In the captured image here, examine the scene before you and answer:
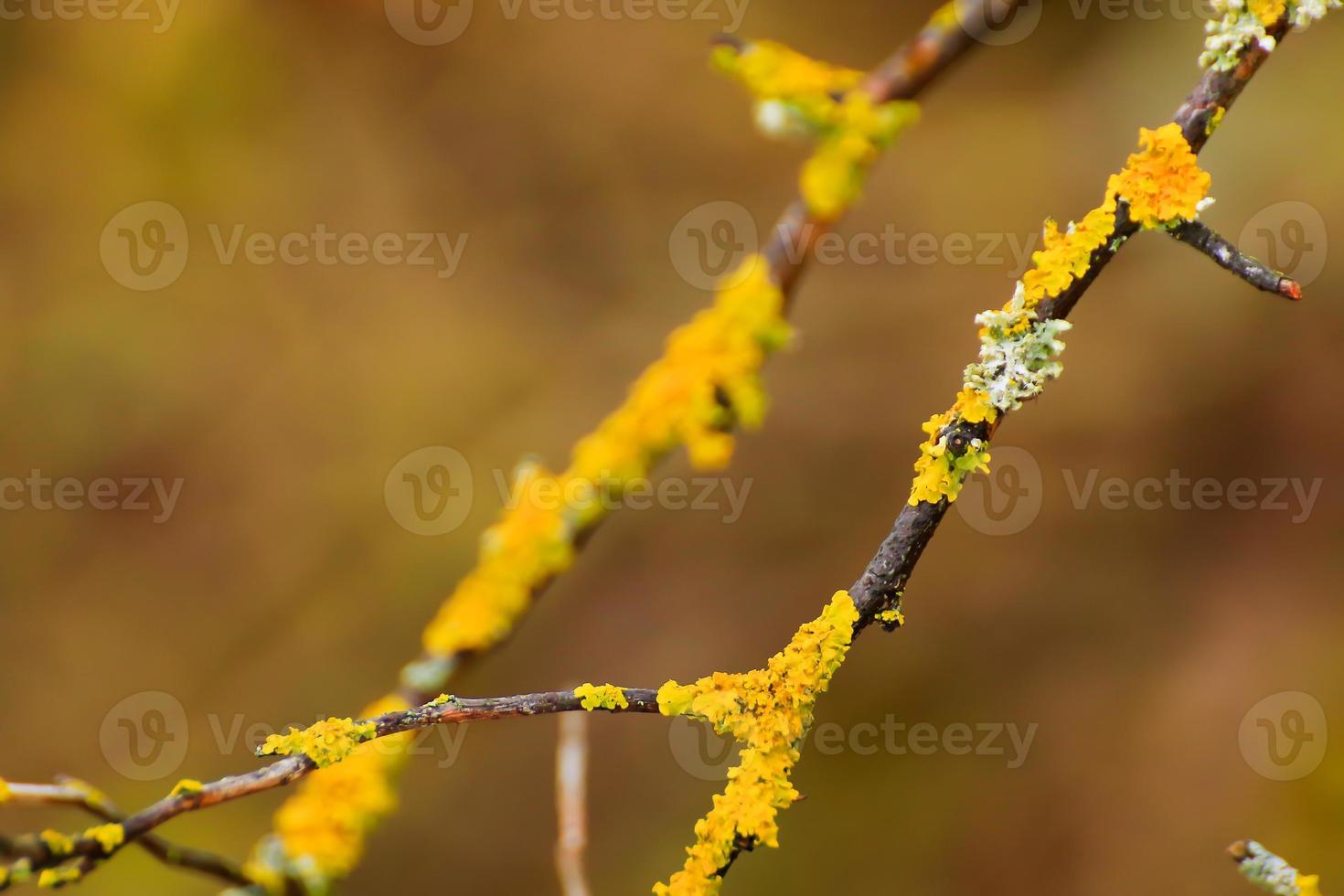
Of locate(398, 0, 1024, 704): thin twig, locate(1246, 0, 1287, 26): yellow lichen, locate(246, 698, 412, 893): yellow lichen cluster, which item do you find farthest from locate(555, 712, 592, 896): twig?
locate(1246, 0, 1287, 26): yellow lichen

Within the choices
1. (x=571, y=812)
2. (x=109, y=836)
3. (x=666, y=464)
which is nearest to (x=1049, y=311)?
(x=571, y=812)

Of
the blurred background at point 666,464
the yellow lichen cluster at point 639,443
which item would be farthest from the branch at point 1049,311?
the blurred background at point 666,464

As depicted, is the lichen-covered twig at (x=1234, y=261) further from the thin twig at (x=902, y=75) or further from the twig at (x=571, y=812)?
the twig at (x=571, y=812)

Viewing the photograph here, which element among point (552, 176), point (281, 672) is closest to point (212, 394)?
point (281, 672)

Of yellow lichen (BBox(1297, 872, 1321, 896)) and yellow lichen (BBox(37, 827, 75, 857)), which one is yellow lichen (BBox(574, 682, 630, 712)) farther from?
yellow lichen (BBox(1297, 872, 1321, 896))

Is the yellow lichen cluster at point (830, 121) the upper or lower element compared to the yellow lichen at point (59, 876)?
upper

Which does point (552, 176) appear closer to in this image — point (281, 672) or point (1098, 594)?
point (281, 672)
